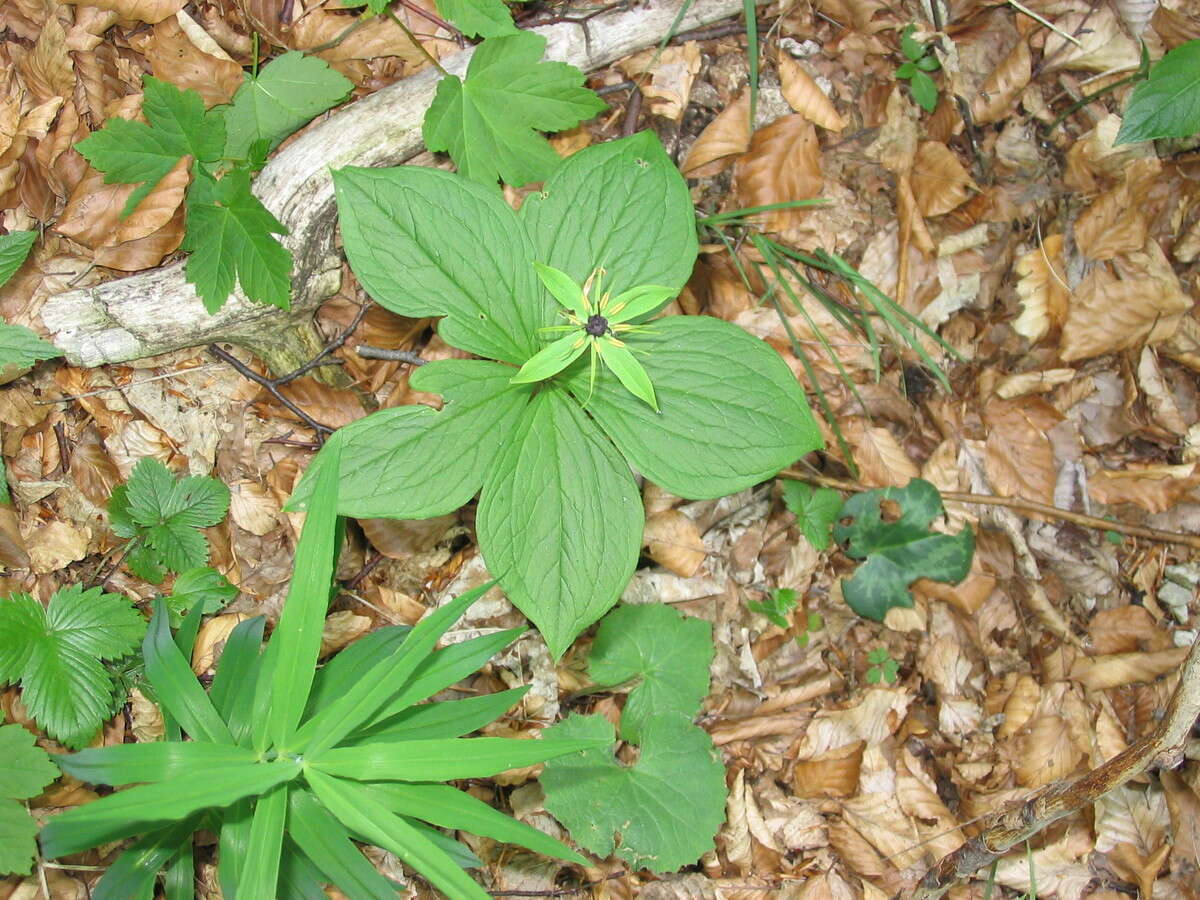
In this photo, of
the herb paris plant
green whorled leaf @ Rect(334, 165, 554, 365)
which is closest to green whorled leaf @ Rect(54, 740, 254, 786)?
the herb paris plant

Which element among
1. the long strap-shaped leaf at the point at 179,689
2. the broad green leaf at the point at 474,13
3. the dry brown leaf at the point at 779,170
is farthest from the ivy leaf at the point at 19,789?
the dry brown leaf at the point at 779,170

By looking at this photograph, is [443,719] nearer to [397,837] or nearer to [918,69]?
[397,837]

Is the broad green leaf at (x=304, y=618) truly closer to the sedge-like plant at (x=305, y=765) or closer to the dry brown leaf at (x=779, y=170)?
the sedge-like plant at (x=305, y=765)

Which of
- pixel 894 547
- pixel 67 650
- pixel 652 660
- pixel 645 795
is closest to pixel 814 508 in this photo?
pixel 894 547

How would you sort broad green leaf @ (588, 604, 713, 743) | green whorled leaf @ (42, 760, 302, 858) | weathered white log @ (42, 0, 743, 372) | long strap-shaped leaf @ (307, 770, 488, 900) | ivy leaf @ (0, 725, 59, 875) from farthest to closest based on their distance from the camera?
broad green leaf @ (588, 604, 713, 743) < weathered white log @ (42, 0, 743, 372) < ivy leaf @ (0, 725, 59, 875) < long strap-shaped leaf @ (307, 770, 488, 900) < green whorled leaf @ (42, 760, 302, 858)

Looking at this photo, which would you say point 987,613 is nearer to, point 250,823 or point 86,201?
point 250,823

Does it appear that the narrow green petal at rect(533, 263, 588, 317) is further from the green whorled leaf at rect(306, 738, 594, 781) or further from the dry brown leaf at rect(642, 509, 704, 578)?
the dry brown leaf at rect(642, 509, 704, 578)
